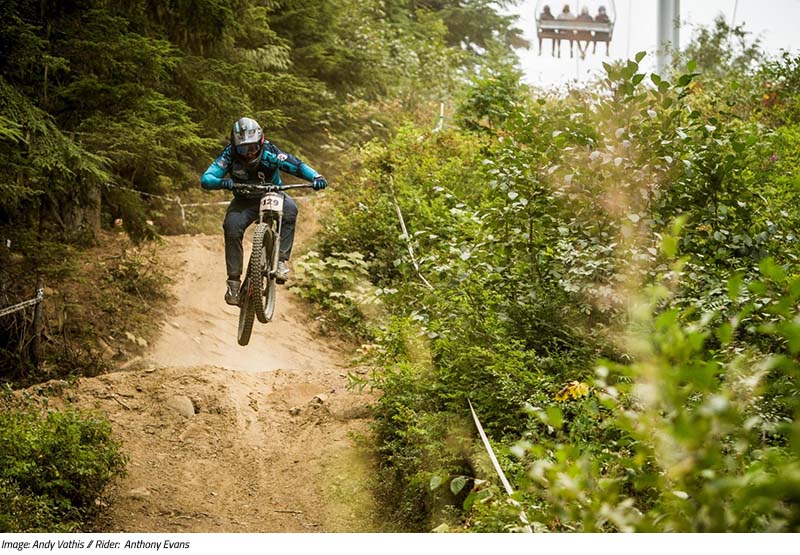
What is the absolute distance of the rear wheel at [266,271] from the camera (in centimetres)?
533

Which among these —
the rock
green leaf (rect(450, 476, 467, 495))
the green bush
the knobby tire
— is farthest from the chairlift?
the green bush

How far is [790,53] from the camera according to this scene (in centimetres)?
711

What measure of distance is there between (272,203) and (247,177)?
27 centimetres

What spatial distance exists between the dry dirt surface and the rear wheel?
0.76m

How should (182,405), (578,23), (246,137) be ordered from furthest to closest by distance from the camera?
(578,23), (182,405), (246,137)

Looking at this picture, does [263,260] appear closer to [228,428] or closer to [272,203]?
[272,203]

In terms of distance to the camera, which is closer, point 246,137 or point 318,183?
point 246,137

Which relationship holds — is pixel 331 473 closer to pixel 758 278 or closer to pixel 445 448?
pixel 445 448

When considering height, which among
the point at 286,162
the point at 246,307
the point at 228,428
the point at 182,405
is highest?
the point at 286,162

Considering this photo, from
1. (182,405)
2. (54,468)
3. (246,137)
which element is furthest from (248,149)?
(54,468)

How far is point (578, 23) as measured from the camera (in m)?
8.35

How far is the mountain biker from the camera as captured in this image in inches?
205
